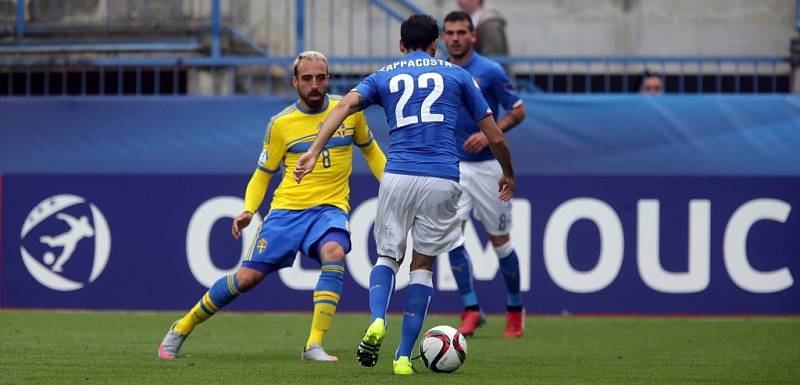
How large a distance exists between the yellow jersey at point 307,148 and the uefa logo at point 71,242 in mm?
4786

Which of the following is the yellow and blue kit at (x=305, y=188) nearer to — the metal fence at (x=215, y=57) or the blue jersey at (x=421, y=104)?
the blue jersey at (x=421, y=104)

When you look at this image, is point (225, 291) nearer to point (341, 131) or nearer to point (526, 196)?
point (341, 131)

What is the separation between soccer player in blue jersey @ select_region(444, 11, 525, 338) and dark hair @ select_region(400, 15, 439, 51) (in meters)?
2.52

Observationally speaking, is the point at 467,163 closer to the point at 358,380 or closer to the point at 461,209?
the point at 461,209

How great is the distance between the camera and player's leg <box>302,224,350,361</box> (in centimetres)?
823

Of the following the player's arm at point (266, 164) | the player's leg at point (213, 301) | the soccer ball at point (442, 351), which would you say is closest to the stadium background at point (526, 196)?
the player's arm at point (266, 164)

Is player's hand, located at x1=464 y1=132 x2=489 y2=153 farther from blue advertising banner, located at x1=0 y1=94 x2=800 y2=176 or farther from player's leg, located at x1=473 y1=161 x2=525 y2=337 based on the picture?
blue advertising banner, located at x1=0 y1=94 x2=800 y2=176

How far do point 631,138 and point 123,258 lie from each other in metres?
4.56

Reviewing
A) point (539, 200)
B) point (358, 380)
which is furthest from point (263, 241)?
point (539, 200)

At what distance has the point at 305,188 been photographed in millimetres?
8492

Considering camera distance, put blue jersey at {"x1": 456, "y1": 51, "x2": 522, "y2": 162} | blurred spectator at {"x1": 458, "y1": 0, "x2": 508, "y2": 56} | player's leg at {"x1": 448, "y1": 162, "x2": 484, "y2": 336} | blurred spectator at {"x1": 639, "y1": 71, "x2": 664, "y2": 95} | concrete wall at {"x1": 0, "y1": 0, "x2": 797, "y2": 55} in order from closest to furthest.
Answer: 1. blue jersey at {"x1": 456, "y1": 51, "x2": 522, "y2": 162}
2. player's leg at {"x1": 448, "y1": 162, "x2": 484, "y2": 336}
3. blurred spectator at {"x1": 639, "y1": 71, "x2": 664, "y2": 95}
4. blurred spectator at {"x1": 458, "y1": 0, "x2": 508, "y2": 56}
5. concrete wall at {"x1": 0, "y1": 0, "x2": 797, "y2": 55}

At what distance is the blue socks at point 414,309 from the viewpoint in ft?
24.4

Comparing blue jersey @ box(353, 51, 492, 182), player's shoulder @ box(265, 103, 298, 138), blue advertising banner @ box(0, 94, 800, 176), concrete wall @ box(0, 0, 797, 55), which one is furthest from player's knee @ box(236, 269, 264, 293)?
concrete wall @ box(0, 0, 797, 55)

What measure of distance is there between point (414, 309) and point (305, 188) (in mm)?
1313
